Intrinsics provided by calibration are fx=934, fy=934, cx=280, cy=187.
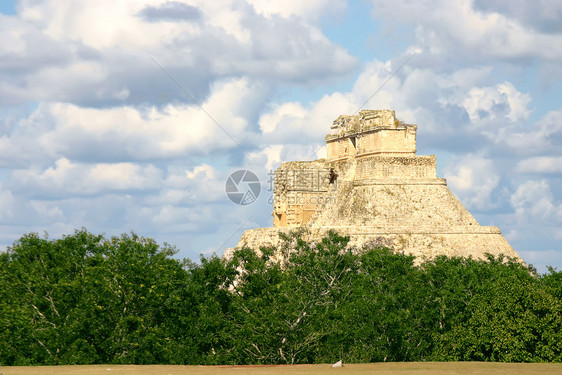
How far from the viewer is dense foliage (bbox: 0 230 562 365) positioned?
3372 cm

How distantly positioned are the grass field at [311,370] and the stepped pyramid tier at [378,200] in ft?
60.6

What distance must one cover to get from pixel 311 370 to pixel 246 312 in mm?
8642

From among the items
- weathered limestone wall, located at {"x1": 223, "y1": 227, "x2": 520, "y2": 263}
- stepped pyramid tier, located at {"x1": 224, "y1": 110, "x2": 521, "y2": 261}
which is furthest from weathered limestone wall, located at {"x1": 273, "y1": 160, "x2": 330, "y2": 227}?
weathered limestone wall, located at {"x1": 223, "y1": 227, "x2": 520, "y2": 263}

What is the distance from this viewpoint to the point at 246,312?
3525 cm

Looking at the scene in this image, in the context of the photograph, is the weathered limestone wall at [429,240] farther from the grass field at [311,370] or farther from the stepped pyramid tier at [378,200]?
the grass field at [311,370]

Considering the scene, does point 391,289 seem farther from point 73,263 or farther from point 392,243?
point 73,263

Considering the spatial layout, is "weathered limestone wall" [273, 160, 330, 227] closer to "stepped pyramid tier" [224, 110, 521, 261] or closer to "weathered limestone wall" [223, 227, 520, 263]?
"stepped pyramid tier" [224, 110, 521, 261]

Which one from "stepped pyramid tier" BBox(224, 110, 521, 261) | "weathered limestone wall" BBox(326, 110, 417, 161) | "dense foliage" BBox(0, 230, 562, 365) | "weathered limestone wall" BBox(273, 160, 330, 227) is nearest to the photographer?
"dense foliage" BBox(0, 230, 562, 365)

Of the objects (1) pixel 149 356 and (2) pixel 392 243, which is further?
(2) pixel 392 243

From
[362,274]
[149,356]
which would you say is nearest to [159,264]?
[149,356]

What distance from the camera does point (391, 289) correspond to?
38312 millimetres

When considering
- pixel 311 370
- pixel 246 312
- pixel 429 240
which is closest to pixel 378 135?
pixel 429 240

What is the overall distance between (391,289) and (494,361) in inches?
263

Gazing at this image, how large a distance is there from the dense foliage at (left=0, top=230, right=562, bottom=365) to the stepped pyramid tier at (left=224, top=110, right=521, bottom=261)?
8.49m
